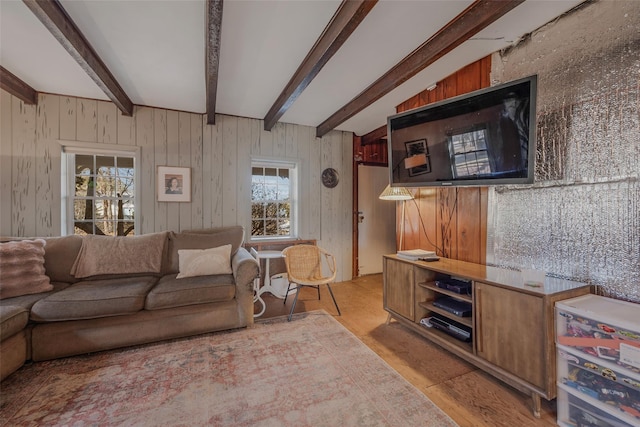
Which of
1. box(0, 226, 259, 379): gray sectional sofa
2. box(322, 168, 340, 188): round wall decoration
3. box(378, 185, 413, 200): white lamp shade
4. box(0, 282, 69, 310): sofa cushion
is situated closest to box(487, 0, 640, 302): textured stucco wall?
box(378, 185, 413, 200): white lamp shade

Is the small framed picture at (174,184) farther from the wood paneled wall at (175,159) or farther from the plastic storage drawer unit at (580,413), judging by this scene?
the plastic storage drawer unit at (580,413)

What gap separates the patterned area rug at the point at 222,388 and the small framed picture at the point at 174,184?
5.82 feet

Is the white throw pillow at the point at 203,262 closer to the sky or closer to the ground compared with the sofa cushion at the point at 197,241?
closer to the ground

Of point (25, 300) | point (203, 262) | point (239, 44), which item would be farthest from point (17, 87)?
point (203, 262)

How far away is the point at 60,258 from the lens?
238 cm

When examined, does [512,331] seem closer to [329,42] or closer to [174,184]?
[329,42]

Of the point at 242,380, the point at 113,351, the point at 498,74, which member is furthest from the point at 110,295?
the point at 498,74

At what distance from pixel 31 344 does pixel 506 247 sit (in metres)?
3.58

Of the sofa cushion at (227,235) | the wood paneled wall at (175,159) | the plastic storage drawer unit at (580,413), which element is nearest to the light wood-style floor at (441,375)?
the plastic storage drawer unit at (580,413)

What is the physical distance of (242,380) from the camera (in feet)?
5.49

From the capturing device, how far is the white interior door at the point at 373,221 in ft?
14.5

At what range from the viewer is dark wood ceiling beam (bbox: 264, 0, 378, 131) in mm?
1571

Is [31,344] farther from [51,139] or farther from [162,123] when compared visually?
[162,123]

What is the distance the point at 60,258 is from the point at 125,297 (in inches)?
38.4
